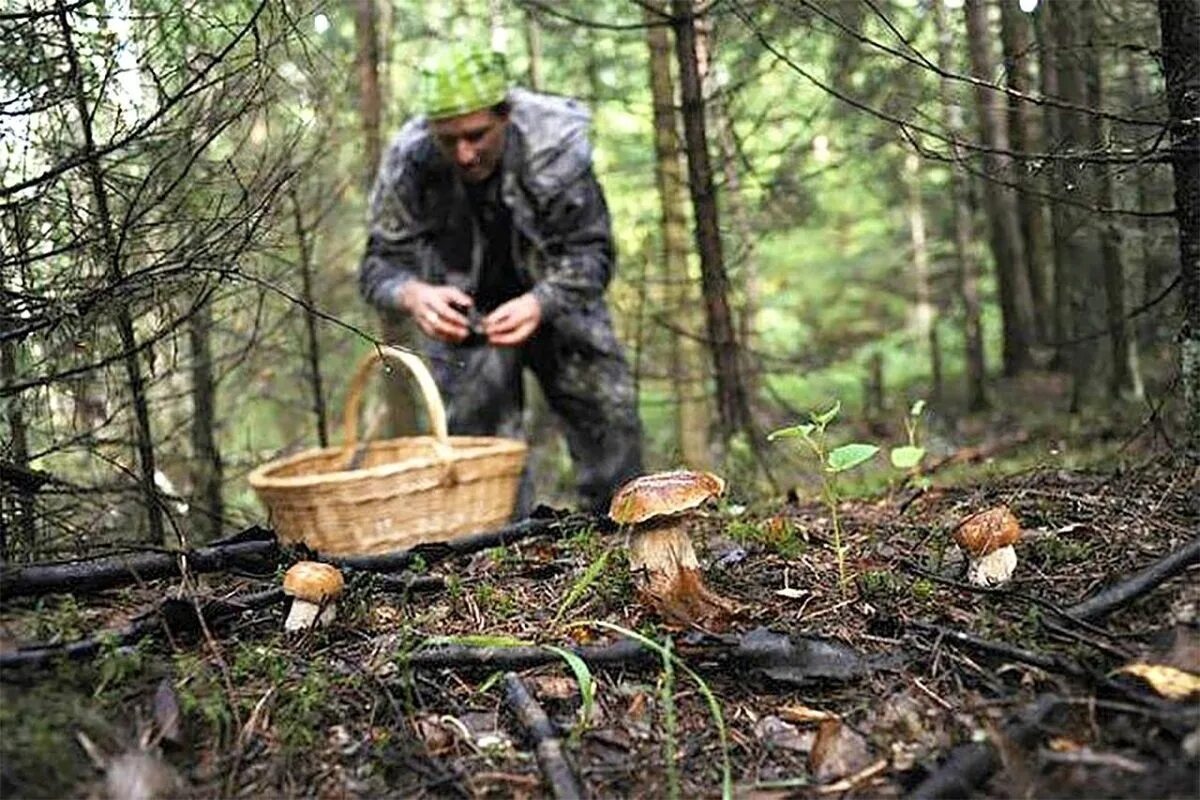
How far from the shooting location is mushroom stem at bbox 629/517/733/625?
2604 millimetres

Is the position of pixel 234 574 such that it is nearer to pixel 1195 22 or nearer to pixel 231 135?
pixel 231 135

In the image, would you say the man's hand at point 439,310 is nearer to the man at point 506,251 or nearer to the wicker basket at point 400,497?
the man at point 506,251

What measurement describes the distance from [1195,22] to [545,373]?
3.81m

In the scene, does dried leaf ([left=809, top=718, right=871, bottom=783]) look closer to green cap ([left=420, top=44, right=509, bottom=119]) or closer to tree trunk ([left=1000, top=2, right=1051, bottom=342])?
green cap ([left=420, top=44, right=509, bottom=119])

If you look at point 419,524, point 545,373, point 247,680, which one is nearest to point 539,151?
point 545,373

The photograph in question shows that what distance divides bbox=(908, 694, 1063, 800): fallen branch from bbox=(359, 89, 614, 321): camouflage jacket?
372 cm

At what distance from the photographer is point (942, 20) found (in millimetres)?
9109

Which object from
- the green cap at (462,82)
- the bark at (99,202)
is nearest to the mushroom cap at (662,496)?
the bark at (99,202)

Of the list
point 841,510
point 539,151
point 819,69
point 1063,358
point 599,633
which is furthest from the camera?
point 1063,358

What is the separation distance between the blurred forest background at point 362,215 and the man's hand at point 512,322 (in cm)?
101

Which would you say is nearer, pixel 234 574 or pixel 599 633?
pixel 599 633

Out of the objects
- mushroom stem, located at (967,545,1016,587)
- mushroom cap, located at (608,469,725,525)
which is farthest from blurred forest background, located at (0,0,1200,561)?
mushroom stem, located at (967,545,1016,587)

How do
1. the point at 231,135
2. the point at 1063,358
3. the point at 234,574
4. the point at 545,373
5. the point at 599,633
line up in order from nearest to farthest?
1. the point at 599,633
2. the point at 234,574
3. the point at 231,135
4. the point at 545,373
5. the point at 1063,358

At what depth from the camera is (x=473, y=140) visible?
554cm
